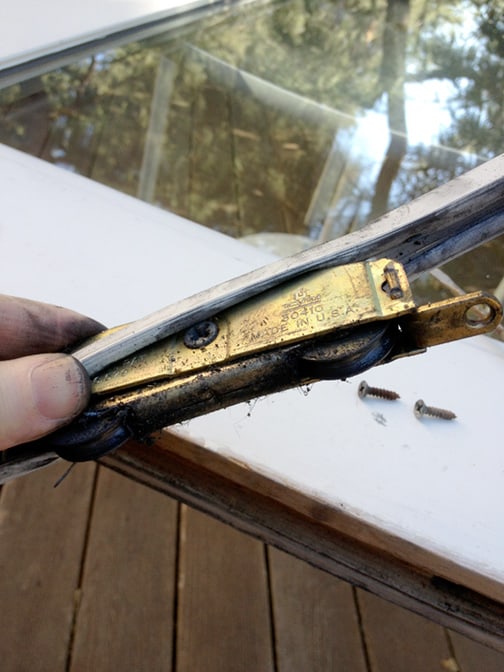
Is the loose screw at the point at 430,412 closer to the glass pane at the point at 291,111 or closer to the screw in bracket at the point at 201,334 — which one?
the screw in bracket at the point at 201,334

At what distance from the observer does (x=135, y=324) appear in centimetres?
39

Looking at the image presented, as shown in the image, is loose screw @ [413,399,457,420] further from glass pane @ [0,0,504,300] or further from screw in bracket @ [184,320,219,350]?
glass pane @ [0,0,504,300]

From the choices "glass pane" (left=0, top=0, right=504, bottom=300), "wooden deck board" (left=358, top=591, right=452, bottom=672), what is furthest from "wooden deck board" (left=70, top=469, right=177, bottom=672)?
"glass pane" (left=0, top=0, right=504, bottom=300)

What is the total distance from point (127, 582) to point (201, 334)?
0.72 metres

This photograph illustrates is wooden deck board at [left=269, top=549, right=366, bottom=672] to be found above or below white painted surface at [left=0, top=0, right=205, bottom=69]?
below

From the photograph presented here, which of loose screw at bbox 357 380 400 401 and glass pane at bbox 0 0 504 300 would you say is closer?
loose screw at bbox 357 380 400 401

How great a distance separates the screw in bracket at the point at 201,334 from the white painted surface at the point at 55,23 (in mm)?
589

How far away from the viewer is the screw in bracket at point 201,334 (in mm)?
372

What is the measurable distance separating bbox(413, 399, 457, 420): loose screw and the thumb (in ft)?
0.94

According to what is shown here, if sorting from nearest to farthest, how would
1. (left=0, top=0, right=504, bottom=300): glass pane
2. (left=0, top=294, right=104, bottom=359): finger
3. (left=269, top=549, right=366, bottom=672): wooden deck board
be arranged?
(left=0, top=294, right=104, bottom=359): finger → (left=269, top=549, right=366, bottom=672): wooden deck board → (left=0, top=0, right=504, bottom=300): glass pane

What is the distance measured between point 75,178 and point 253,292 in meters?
0.40

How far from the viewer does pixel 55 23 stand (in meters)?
0.88

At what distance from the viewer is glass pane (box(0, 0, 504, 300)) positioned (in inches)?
41.9

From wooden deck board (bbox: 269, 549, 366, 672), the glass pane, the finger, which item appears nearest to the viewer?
the finger
